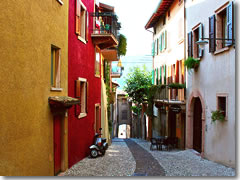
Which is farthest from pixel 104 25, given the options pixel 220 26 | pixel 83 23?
pixel 220 26

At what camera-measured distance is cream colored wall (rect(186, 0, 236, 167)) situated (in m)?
6.62

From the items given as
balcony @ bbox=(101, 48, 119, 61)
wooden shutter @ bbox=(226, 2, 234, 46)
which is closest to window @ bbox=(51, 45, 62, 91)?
wooden shutter @ bbox=(226, 2, 234, 46)

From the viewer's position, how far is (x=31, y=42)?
4.92 metres

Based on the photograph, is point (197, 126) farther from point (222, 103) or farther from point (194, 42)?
point (222, 103)

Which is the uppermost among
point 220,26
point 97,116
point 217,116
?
point 220,26

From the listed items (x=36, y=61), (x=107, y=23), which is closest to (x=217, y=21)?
(x=107, y=23)

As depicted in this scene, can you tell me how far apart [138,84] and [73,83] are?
25.8 ft

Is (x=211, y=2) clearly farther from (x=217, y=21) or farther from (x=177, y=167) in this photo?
(x=177, y=167)

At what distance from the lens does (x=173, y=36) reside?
1412cm

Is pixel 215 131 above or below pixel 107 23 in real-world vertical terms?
below

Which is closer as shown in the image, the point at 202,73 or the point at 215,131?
the point at 215,131

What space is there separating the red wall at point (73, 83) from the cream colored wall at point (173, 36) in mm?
4078

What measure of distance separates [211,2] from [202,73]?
2.00m

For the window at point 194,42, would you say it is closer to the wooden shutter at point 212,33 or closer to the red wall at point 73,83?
the wooden shutter at point 212,33
